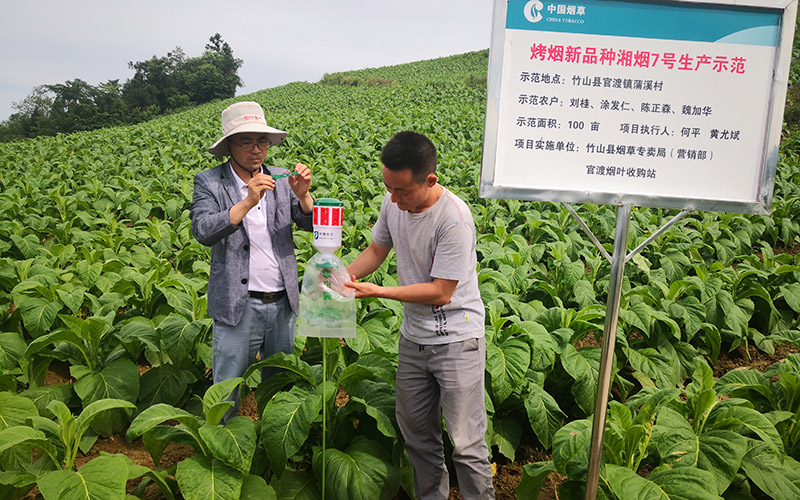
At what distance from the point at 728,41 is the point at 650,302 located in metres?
3.33

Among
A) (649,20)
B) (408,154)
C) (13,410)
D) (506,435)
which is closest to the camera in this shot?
(649,20)

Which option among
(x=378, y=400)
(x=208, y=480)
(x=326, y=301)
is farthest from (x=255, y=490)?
(x=326, y=301)

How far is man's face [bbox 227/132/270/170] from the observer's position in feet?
10.2

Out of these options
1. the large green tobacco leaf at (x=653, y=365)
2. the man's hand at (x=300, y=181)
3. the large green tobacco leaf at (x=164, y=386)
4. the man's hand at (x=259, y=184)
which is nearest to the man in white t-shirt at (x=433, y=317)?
the man's hand at (x=300, y=181)

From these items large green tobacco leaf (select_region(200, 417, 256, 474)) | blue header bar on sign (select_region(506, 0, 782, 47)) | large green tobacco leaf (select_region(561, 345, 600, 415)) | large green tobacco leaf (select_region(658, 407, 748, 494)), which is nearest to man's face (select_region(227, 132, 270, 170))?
large green tobacco leaf (select_region(200, 417, 256, 474))

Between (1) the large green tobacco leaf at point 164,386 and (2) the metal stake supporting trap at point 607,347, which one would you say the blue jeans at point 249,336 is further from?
(2) the metal stake supporting trap at point 607,347

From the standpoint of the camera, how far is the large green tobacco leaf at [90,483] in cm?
226

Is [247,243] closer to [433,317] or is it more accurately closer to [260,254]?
[260,254]

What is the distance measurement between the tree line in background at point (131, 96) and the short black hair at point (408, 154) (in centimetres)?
6710

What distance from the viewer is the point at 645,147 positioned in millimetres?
2223

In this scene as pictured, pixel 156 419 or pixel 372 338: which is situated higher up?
pixel 372 338

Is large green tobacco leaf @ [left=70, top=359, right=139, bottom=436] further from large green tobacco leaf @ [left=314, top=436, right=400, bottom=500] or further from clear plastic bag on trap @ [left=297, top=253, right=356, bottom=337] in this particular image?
clear plastic bag on trap @ [left=297, top=253, right=356, bottom=337]

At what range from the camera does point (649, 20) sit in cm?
216

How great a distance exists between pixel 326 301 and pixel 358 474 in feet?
3.19
